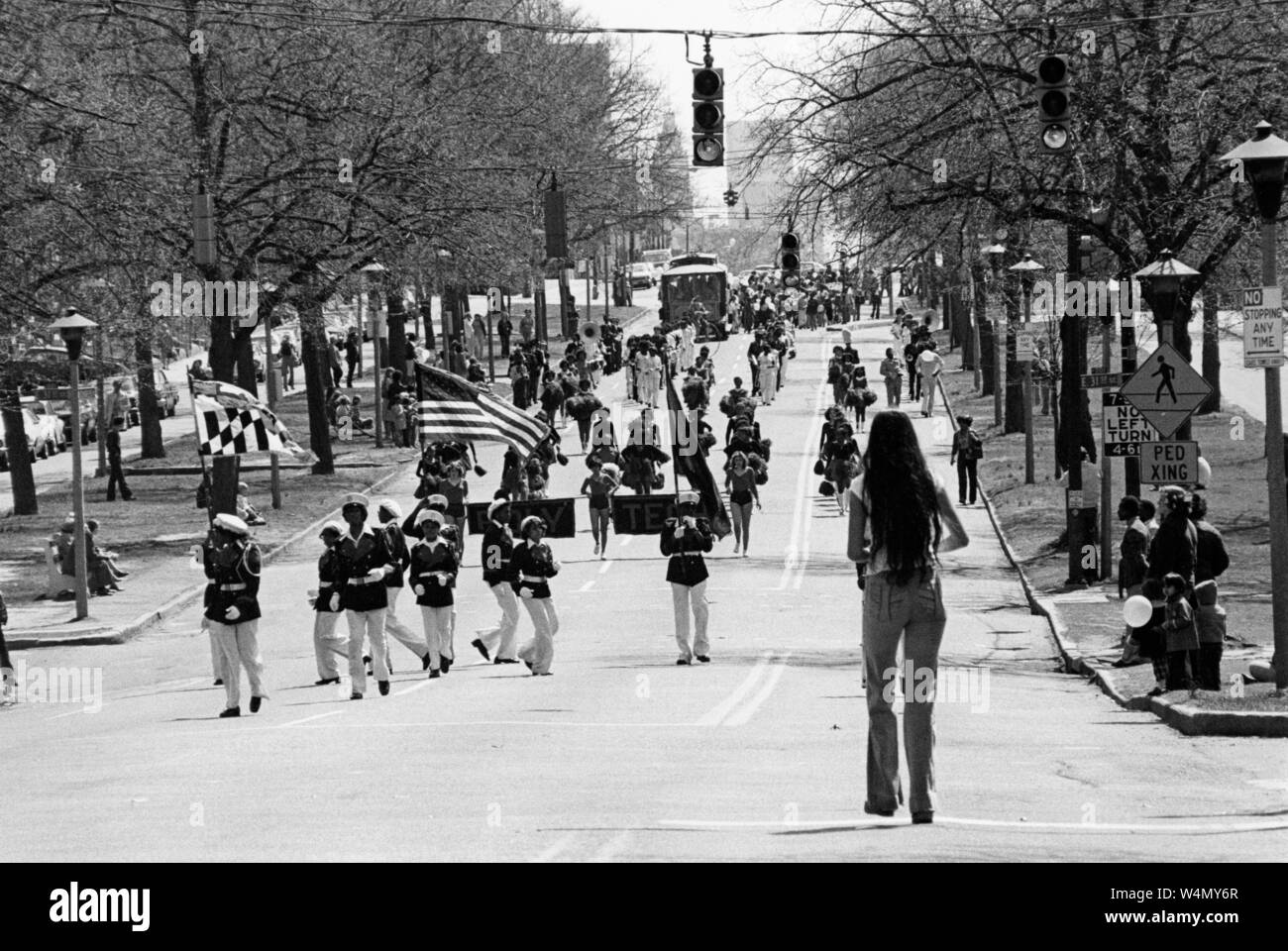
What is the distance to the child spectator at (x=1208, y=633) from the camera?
56.6ft

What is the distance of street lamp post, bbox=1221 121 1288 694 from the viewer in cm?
1697

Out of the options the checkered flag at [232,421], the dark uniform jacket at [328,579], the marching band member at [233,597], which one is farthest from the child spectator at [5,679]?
the checkered flag at [232,421]

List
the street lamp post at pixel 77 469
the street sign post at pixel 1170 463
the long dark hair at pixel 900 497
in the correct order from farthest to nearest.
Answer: the street lamp post at pixel 77 469 → the street sign post at pixel 1170 463 → the long dark hair at pixel 900 497

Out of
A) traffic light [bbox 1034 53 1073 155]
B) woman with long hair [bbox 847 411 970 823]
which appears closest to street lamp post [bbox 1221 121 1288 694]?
traffic light [bbox 1034 53 1073 155]

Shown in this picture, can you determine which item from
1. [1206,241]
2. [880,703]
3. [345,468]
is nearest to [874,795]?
[880,703]

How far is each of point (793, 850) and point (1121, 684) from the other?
421 inches

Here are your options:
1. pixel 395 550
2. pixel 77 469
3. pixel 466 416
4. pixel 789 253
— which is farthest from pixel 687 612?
pixel 77 469

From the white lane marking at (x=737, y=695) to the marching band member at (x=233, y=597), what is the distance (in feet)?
12.6

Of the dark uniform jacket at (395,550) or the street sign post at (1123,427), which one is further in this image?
the street sign post at (1123,427)

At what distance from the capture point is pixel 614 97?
80.2 metres

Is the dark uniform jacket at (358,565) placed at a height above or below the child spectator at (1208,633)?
above

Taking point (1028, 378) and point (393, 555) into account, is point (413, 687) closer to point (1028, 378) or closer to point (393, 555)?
point (393, 555)

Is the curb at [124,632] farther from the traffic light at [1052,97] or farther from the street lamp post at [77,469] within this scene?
the traffic light at [1052,97]

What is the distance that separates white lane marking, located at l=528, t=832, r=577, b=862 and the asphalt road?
0.06 m
